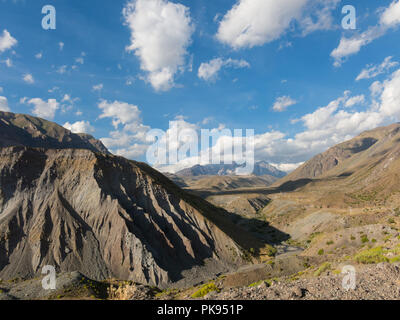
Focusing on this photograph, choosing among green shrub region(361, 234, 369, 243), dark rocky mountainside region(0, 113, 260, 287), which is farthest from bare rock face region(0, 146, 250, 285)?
green shrub region(361, 234, 369, 243)

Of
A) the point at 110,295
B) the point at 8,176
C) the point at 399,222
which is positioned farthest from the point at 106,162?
the point at 399,222

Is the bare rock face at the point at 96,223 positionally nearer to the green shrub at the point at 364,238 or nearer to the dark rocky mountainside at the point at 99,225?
the dark rocky mountainside at the point at 99,225

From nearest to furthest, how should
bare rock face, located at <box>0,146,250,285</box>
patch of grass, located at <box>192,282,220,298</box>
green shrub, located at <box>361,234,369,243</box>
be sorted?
1. patch of grass, located at <box>192,282,220,298</box>
2. bare rock face, located at <box>0,146,250,285</box>
3. green shrub, located at <box>361,234,369,243</box>

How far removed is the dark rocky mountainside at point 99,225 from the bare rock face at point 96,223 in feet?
Result: 0.52

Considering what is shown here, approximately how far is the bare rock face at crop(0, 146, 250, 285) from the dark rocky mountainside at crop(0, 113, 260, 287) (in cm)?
16

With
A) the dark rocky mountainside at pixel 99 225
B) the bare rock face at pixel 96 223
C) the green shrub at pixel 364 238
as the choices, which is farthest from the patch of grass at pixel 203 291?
the green shrub at pixel 364 238

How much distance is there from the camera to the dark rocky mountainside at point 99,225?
37438mm

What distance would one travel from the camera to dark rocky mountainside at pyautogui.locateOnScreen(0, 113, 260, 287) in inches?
1474

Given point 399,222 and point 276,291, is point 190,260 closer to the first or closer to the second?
point 276,291

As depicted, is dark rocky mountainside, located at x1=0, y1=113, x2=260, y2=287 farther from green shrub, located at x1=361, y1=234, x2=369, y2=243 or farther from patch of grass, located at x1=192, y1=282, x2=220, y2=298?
green shrub, located at x1=361, y1=234, x2=369, y2=243

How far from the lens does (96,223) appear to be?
145 feet

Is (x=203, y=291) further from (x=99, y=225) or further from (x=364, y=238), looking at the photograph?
(x=364, y=238)

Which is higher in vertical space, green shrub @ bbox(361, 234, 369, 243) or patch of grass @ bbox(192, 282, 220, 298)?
green shrub @ bbox(361, 234, 369, 243)

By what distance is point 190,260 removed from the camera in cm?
4316
